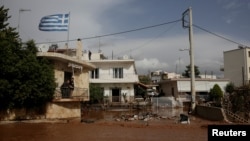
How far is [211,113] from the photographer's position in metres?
25.1

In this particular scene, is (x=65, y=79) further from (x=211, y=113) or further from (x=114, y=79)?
(x=114, y=79)

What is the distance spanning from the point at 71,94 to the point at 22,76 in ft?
19.0

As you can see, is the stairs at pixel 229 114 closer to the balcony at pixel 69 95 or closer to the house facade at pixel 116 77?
the balcony at pixel 69 95

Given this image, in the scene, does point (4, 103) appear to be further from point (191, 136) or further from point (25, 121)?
point (191, 136)

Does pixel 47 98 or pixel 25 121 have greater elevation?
pixel 47 98

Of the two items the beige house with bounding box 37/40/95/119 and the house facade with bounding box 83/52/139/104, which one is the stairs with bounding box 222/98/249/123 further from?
the house facade with bounding box 83/52/139/104

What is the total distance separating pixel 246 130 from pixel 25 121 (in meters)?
17.0

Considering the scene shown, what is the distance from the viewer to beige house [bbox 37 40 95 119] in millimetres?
23109

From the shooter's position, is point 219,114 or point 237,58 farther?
point 237,58

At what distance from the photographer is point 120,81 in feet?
153

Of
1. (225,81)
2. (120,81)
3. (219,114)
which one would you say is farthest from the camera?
(225,81)

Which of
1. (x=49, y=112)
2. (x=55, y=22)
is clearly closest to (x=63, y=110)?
(x=49, y=112)

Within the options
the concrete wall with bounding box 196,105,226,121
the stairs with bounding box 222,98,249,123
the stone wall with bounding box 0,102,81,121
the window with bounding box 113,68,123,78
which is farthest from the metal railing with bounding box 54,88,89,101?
the window with bounding box 113,68,123,78

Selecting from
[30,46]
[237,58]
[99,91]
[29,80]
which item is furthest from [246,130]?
[237,58]
